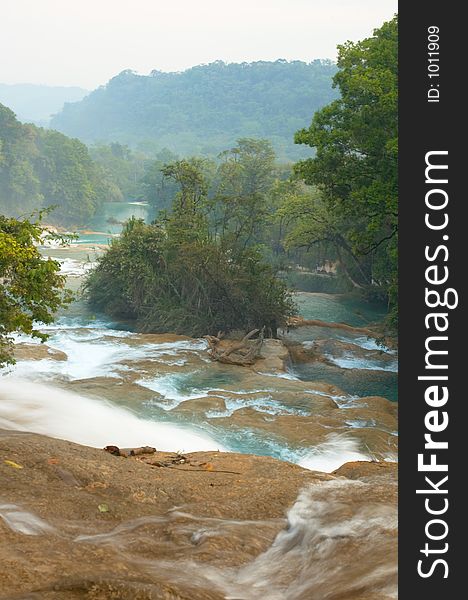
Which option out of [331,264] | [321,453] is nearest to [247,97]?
[331,264]

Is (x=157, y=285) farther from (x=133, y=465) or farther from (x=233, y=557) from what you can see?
(x=233, y=557)

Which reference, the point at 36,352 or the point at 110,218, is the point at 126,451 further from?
the point at 110,218

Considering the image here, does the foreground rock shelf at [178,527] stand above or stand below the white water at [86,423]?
above

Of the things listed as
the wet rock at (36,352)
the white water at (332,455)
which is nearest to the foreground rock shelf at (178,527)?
the white water at (332,455)

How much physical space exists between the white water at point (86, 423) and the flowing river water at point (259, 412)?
0.03 m

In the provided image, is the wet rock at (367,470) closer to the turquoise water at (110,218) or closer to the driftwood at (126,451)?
the driftwood at (126,451)

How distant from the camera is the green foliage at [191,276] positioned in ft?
81.7

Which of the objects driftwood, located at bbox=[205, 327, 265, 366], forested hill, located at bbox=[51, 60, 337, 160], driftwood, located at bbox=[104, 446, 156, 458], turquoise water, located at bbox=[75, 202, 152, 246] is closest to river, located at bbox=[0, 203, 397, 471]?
driftwood, located at bbox=[205, 327, 265, 366]

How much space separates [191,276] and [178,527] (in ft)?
61.6

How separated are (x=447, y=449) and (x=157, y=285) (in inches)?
881

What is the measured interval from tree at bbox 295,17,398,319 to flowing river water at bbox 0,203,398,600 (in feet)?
15.2

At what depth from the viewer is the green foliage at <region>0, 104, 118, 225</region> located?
81.5 m

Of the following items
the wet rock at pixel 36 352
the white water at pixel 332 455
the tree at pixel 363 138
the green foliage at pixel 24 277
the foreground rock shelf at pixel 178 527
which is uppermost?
the tree at pixel 363 138

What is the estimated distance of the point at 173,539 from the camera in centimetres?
645
